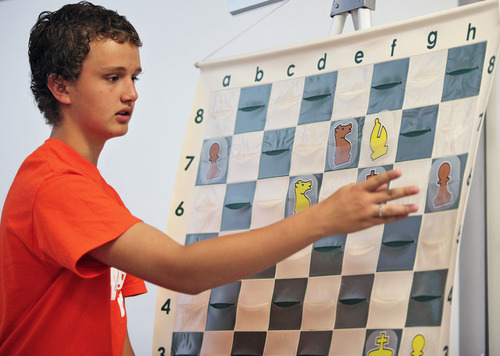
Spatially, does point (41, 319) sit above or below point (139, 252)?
below

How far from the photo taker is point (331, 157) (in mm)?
1276

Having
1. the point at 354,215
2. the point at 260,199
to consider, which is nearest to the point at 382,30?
the point at 260,199

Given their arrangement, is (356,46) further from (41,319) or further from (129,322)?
(129,322)

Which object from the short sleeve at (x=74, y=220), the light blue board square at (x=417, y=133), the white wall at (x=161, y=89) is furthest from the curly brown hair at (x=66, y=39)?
the white wall at (x=161, y=89)

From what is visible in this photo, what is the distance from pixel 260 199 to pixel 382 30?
45 centimetres

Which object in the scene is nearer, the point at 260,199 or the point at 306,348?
the point at 306,348

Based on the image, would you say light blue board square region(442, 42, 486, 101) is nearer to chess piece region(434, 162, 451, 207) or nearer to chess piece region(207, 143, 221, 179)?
chess piece region(434, 162, 451, 207)

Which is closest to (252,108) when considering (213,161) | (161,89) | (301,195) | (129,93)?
(213,161)

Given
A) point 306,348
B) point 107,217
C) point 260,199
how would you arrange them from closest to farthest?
point 107,217, point 306,348, point 260,199

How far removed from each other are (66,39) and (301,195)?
57 cm

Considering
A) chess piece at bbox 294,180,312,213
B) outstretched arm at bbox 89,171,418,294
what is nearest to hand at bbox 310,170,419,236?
outstretched arm at bbox 89,171,418,294

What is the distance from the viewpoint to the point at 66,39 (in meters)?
1.12

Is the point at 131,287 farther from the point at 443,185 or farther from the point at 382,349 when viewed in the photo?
the point at 443,185

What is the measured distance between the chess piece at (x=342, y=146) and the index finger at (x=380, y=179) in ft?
1.34
